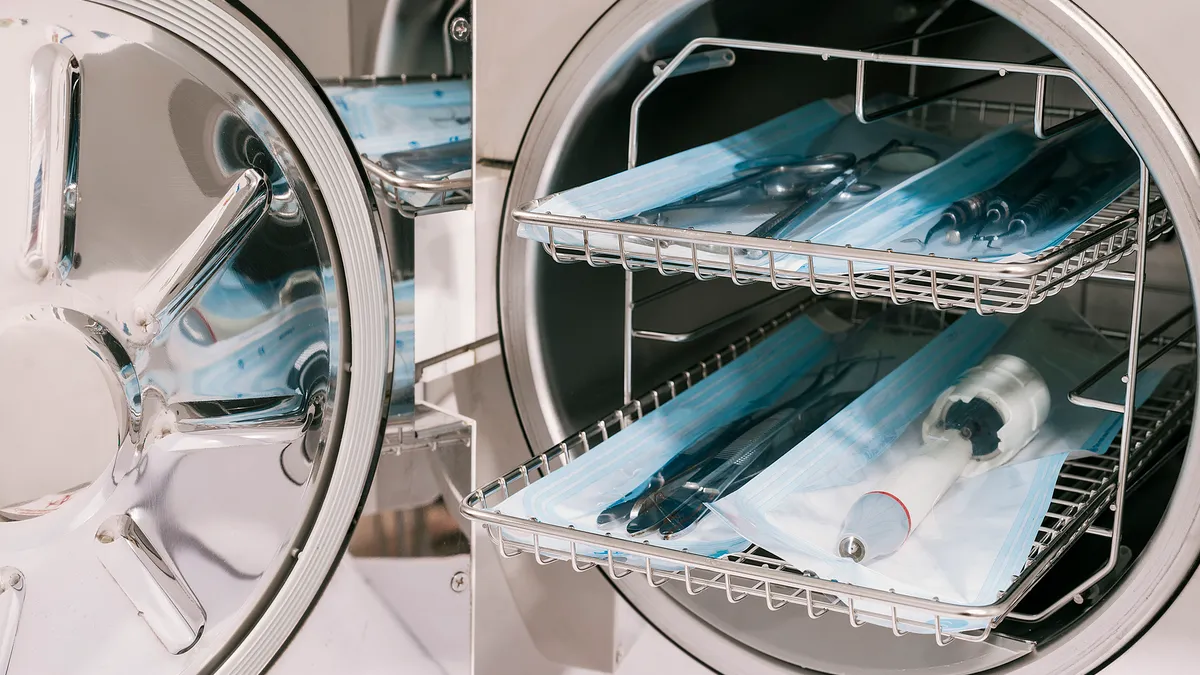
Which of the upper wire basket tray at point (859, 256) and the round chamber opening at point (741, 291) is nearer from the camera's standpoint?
the upper wire basket tray at point (859, 256)

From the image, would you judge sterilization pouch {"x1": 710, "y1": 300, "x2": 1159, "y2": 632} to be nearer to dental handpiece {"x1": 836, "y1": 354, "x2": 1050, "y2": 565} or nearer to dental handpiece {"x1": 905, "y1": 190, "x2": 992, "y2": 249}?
dental handpiece {"x1": 836, "y1": 354, "x2": 1050, "y2": 565}

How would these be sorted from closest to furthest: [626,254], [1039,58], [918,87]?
1. [626,254]
2. [1039,58]
3. [918,87]

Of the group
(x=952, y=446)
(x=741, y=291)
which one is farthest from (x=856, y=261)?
(x=741, y=291)

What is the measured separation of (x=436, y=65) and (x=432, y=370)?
0.30 metres

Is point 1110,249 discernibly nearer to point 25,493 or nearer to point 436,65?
point 436,65

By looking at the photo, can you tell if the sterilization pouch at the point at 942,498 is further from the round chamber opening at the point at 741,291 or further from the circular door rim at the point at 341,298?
the circular door rim at the point at 341,298

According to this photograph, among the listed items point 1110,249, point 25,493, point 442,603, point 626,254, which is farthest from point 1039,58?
point 25,493

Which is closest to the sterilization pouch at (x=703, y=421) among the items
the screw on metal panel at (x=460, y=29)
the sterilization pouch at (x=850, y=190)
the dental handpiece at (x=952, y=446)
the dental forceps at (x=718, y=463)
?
the dental forceps at (x=718, y=463)

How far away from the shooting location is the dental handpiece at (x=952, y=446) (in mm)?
979

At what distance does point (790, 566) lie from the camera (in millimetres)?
958

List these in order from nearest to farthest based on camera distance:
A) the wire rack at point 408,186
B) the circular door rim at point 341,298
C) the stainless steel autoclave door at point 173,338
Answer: the stainless steel autoclave door at point 173,338 → the circular door rim at point 341,298 → the wire rack at point 408,186

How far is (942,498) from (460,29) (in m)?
0.65

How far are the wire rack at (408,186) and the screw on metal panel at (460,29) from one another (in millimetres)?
38

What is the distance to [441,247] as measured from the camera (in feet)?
3.74
